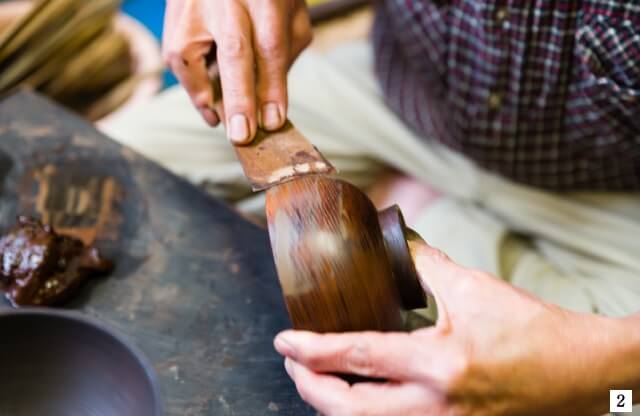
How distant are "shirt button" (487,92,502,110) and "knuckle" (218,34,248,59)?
16.4 inches

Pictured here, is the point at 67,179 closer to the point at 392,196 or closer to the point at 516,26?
the point at 392,196

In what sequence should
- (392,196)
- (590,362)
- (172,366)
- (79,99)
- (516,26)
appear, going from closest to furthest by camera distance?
(590,362)
(172,366)
(516,26)
(392,196)
(79,99)

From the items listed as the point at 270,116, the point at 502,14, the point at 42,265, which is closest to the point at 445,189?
the point at 502,14

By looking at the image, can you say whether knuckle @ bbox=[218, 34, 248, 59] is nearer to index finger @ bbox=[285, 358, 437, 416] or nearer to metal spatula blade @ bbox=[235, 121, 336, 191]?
metal spatula blade @ bbox=[235, 121, 336, 191]

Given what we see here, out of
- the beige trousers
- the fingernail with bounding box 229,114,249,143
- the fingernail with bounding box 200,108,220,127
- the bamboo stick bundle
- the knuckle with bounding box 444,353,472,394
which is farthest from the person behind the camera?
the bamboo stick bundle

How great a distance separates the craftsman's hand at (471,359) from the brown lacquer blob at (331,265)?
0.03 meters

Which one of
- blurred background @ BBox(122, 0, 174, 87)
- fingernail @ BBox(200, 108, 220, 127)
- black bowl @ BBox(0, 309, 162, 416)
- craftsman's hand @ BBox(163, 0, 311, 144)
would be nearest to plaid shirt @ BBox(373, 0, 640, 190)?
craftsman's hand @ BBox(163, 0, 311, 144)

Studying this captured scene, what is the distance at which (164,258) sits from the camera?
93cm

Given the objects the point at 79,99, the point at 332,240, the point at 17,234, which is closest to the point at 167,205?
the point at 17,234

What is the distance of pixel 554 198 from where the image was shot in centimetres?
115

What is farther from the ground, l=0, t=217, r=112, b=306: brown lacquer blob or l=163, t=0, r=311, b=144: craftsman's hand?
l=163, t=0, r=311, b=144: craftsman's hand

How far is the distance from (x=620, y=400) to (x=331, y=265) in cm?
33

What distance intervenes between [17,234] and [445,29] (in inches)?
27.6

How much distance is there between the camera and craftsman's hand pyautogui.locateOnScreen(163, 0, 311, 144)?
856mm
